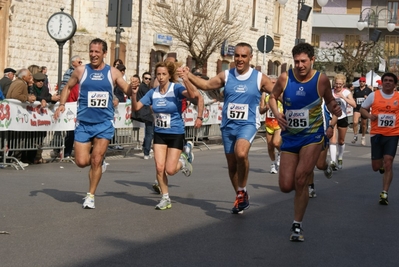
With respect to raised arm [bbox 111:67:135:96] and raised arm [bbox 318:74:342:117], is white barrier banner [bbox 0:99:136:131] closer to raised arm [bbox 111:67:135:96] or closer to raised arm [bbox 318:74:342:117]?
raised arm [bbox 111:67:135:96]

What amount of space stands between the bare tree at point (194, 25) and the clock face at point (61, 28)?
13.2 m

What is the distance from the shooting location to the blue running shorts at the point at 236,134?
1106 cm

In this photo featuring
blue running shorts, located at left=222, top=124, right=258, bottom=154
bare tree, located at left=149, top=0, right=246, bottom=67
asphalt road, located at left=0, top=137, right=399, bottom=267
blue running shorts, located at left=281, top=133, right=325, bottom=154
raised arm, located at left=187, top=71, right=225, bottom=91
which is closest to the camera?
asphalt road, located at left=0, top=137, right=399, bottom=267

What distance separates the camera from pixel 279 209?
1182 centimetres

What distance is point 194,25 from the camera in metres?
34.8

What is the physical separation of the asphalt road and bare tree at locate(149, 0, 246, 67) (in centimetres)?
1909

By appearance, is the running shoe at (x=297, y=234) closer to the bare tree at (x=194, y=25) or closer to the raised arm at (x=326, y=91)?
the raised arm at (x=326, y=91)

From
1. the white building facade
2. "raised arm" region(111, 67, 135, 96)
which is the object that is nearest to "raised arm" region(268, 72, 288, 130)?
"raised arm" region(111, 67, 135, 96)

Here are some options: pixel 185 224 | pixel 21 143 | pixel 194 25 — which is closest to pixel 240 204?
pixel 185 224

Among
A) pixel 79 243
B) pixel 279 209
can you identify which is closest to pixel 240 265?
pixel 79 243

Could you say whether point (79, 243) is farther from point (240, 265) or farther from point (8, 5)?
point (8, 5)

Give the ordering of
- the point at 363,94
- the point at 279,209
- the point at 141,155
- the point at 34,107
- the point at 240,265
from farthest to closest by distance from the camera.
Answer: the point at 363,94
the point at 141,155
the point at 34,107
the point at 279,209
the point at 240,265

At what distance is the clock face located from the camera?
21.0 m

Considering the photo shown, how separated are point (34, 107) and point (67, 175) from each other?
1788mm
